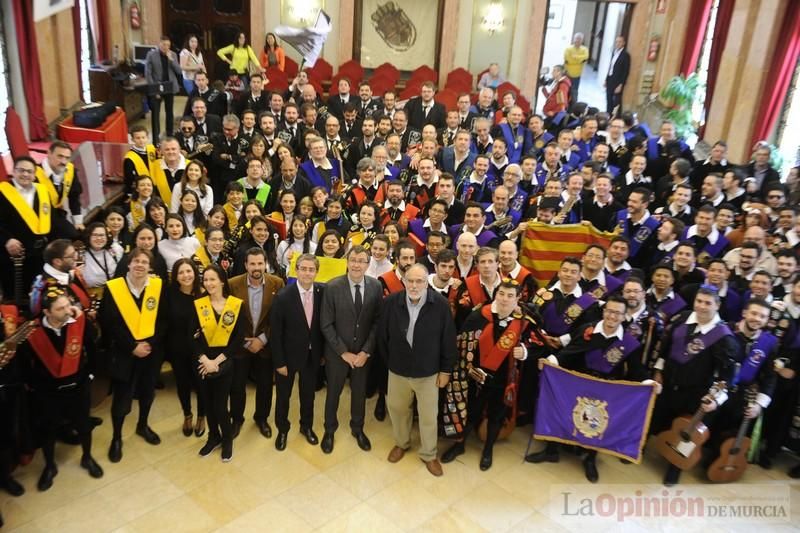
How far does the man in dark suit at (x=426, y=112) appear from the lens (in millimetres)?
9477

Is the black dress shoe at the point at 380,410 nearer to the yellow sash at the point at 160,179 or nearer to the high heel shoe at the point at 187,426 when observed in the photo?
the high heel shoe at the point at 187,426

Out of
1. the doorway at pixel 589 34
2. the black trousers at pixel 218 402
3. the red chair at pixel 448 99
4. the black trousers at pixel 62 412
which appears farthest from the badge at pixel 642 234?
the doorway at pixel 589 34

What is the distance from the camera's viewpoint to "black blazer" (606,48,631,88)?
13336mm

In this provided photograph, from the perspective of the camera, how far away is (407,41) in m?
13.4

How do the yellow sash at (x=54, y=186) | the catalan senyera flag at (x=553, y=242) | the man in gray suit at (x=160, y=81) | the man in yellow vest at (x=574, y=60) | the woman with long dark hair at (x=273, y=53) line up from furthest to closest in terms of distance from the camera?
the man in yellow vest at (x=574, y=60), the woman with long dark hair at (x=273, y=53), the man in gray suit at (x=160, y=81), the catalan senyera flag at (x=553, y=242), the yellow sash at (x=54, y=186)

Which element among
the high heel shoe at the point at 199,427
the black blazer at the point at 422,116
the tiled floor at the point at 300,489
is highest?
the black blazer at the point at 422,116

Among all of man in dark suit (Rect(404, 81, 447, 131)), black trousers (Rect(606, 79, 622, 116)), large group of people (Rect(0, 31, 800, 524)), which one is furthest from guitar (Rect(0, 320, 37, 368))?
black trousers (Rect(606, 79, 622, 116))

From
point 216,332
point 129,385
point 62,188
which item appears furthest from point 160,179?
point 216,332

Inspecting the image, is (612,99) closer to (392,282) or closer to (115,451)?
(392,282)

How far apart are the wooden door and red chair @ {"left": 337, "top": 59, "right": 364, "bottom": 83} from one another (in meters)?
1.70

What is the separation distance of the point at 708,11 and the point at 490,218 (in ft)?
25.1

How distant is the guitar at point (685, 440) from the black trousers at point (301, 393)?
8.75ft

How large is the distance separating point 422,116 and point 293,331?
554 cm

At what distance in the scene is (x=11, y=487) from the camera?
4.42 metres
